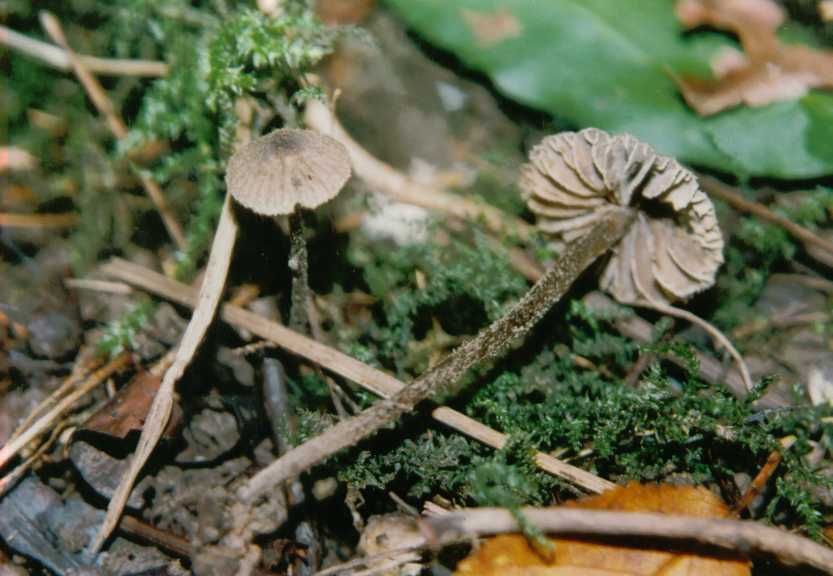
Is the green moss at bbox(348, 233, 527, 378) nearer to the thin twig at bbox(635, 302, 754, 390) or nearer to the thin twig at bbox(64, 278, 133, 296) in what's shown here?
the thin twig at bbox(635, 302, 754, 390)

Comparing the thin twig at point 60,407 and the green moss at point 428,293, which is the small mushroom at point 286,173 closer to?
the green moss at point 428,293

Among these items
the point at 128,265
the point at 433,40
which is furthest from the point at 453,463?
the point at 433,40

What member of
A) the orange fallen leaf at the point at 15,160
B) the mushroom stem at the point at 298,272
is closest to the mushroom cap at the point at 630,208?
the mushroom stem at the point at 298,272

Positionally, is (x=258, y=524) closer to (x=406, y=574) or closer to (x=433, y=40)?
(x=406, y=574)

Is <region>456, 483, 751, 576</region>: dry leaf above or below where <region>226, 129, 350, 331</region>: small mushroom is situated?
below

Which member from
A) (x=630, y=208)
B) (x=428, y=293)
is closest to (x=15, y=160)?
(x=428, y=293)

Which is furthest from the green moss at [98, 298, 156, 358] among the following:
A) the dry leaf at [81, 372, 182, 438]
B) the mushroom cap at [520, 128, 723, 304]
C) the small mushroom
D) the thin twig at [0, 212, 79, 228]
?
the mushroom cap at [520, 128, 723, 304]
